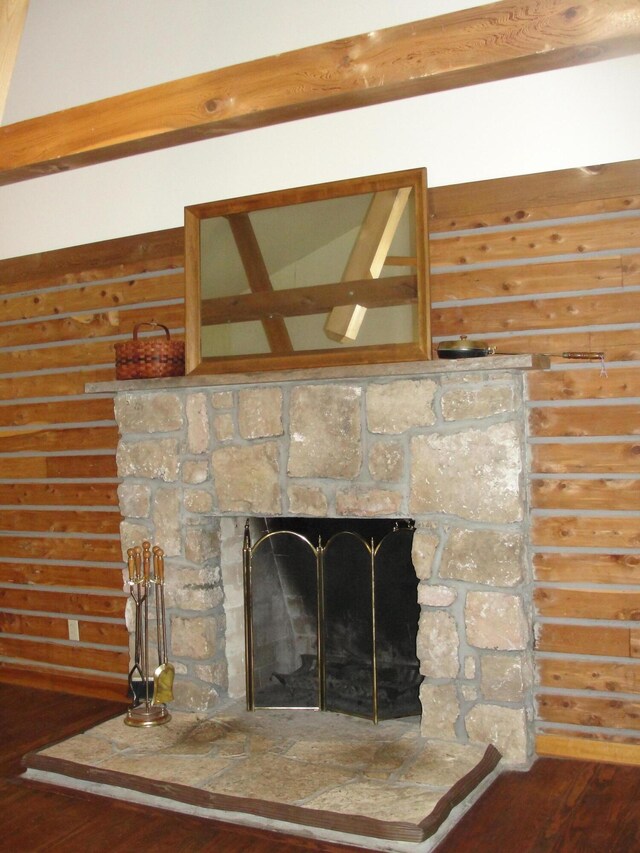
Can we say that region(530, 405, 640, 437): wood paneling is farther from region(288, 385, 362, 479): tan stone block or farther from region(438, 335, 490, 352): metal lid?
region(288, 385, 362, 479): tan stone block

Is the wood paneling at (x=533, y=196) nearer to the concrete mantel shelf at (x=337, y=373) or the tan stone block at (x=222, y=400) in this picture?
the concrete mantel shelf at (x=337, y=373)

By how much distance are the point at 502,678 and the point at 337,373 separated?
1.36 meters

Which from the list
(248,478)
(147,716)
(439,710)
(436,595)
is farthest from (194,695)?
(436,595)

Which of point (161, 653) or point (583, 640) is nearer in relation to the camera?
point (583, 640)

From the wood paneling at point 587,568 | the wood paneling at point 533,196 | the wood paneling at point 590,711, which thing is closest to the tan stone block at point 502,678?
the wood paneling at point 590,711

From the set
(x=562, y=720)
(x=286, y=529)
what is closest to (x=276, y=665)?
(x=286, y=529)

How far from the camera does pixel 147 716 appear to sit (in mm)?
3805

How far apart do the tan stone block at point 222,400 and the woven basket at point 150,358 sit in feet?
0.85

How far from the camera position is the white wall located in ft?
11.3

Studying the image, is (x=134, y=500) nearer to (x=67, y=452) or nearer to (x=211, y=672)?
(x=67, y=452)

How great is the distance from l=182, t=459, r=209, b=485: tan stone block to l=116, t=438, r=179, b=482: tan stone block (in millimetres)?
47

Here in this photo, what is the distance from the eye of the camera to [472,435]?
3.38 m

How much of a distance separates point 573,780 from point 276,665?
1.45m

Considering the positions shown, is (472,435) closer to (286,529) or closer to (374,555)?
(374,555)
